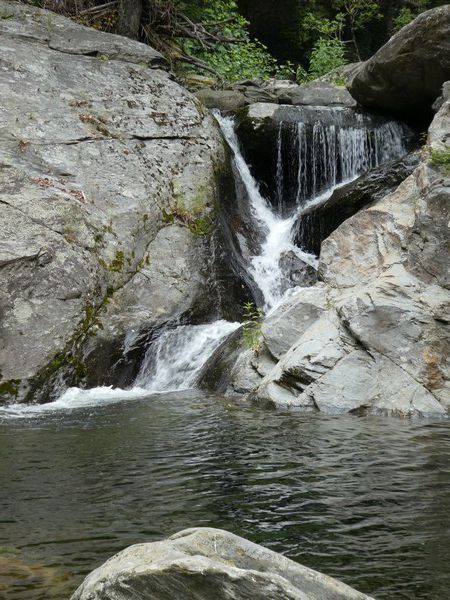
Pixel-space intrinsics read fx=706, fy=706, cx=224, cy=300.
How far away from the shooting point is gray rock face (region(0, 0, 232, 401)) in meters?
10.7

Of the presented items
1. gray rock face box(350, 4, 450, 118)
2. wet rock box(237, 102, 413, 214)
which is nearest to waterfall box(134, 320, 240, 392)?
wet rock box(237, 102, 413, 214)

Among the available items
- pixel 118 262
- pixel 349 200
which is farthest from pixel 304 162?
pixel 118 262

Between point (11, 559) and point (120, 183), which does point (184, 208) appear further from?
point (11, 559)

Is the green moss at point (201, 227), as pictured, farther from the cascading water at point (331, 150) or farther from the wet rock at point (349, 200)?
the cascading water at point (331, 150)

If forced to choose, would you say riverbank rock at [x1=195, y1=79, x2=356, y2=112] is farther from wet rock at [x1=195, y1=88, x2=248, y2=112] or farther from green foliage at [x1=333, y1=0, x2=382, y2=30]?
green foliage at [x1=333, y1=0, x2=382, y2=30]

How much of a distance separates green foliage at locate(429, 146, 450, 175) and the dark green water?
12.9 feet

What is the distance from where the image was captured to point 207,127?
14625mm

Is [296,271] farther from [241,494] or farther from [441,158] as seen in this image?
[241,494]

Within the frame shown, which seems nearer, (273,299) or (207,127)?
(273,299)

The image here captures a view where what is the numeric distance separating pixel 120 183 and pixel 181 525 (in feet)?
30.4

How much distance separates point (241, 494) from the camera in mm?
4930

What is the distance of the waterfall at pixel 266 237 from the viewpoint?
13391mm

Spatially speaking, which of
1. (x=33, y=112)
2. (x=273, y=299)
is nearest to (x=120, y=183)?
(x=33, y=112)

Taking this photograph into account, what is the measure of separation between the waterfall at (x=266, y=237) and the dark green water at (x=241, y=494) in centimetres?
573
